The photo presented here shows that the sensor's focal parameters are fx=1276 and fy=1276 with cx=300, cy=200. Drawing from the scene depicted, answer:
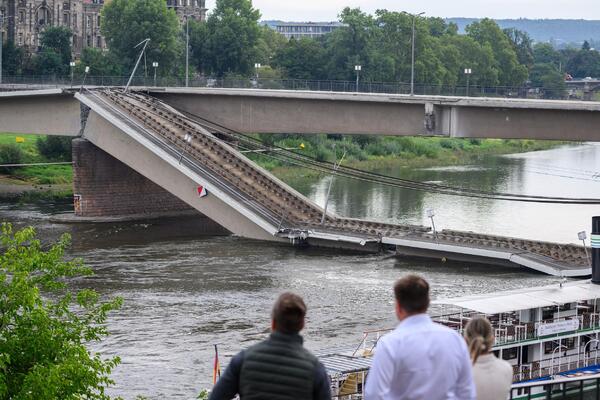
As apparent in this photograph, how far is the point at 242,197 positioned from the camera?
162 ft

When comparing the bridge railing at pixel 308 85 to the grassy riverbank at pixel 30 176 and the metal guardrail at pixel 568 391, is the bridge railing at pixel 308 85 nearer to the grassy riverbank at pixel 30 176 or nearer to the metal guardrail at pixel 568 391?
the grassy riverbank at pixel 30 176

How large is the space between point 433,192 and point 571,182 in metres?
12.6

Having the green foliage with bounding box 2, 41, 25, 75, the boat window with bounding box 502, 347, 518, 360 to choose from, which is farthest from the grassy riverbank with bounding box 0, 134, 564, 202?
the boat window with bounding box 502, 347, 518, 360

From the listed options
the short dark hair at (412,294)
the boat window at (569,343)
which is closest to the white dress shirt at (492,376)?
the short dark hair at (412,294)

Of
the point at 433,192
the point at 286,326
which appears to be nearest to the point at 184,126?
the point at 433,192

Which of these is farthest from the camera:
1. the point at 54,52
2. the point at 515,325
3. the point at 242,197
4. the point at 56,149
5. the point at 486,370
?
the point at 54,52

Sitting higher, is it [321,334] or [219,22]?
[219,22]

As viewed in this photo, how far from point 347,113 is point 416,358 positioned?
44.6 metres

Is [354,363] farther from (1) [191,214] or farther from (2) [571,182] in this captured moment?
(2) [571,182]

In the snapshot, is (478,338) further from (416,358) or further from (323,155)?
(323,155)

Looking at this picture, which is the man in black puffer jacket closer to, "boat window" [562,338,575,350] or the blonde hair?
the blonde hair

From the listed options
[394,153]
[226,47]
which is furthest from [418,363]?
[226,47]

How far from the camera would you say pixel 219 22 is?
108 meters

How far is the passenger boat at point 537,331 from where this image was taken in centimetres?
2692
